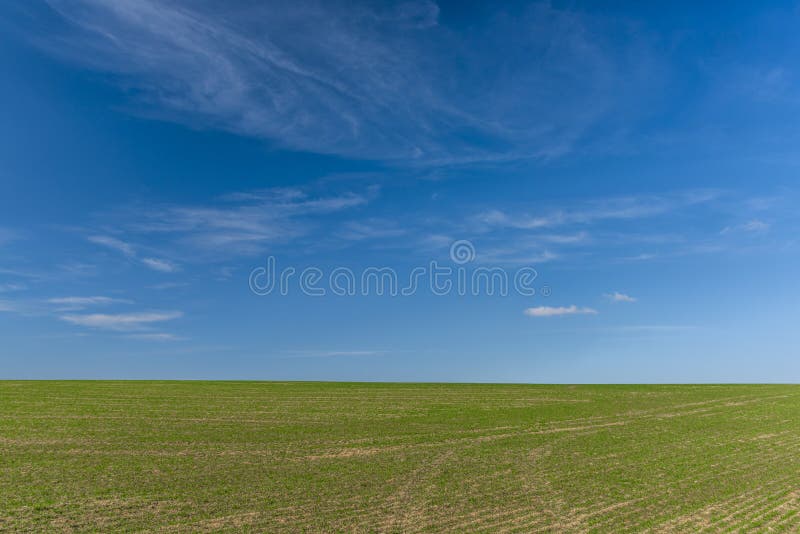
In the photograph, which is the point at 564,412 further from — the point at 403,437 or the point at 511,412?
the point at 403,437

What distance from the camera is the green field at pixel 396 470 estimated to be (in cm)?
1250

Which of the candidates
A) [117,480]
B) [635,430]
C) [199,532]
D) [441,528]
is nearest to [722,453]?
[635,430]

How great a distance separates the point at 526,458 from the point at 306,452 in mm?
8133

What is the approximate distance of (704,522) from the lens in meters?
12.4

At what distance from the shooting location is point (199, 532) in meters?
11.6

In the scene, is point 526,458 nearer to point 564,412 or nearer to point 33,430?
point 564,412

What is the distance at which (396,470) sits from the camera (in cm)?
1678

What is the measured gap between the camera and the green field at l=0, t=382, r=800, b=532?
12500mm

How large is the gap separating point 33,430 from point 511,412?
25.1 m

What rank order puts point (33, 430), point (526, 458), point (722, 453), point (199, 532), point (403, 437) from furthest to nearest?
point (33, 430) < point (403, 437) < point (722, 453) < point (526, 458) < point (199, 532)

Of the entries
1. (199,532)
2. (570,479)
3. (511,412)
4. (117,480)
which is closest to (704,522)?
(570,479)

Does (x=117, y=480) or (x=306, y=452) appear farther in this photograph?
(x=306, y=452)

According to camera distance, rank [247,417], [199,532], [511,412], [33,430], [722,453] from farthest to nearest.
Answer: [511,412]
[247,417]
[33,430]
[722,453]
[199,532]

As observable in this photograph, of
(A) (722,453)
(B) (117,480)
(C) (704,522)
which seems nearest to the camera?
(C) (704,522)
